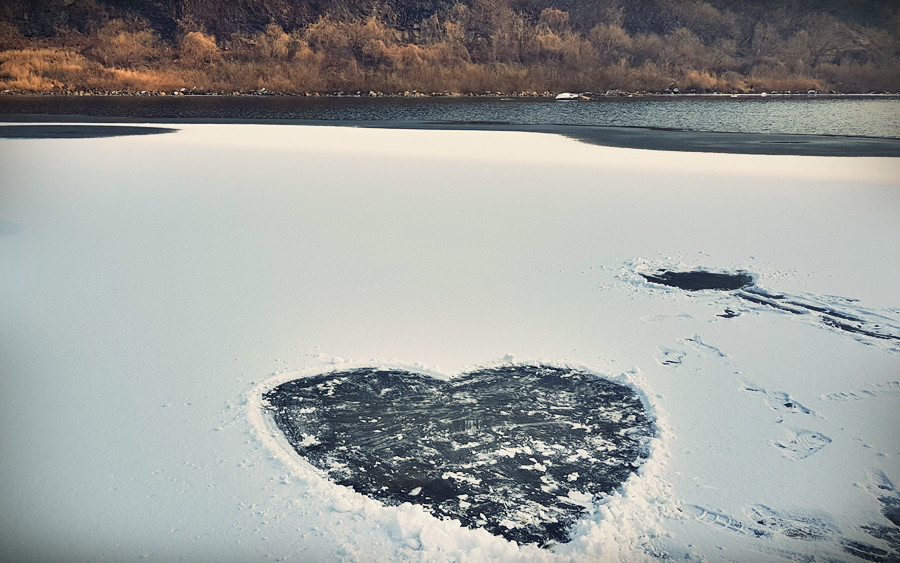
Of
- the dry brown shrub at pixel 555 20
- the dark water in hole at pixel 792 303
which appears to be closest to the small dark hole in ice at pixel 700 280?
the dark water in hole at pixel 792 303

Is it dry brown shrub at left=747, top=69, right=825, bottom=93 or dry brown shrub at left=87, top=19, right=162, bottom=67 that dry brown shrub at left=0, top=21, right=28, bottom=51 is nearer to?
dry brown shrub at left=87, top=19, right=162, bottom=67

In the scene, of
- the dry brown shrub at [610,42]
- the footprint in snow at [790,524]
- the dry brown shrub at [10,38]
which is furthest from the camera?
the dry brown shrub at [610,42]

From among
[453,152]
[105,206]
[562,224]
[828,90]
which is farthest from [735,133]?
[828,90]

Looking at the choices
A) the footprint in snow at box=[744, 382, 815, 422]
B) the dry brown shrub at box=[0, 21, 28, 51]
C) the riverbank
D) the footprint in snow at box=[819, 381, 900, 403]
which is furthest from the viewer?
the dry brown shrub at box=[0, 21, 28, 51]

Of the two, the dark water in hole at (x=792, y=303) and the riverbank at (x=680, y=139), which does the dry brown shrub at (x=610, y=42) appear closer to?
the riverbank at (x=680, y=139)

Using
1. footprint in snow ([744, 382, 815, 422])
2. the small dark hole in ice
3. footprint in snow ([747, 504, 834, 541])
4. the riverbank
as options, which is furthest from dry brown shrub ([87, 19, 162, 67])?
footprint in snow ([747, 504, 834, 541])

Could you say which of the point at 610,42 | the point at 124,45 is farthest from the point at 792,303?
the point at 124,45

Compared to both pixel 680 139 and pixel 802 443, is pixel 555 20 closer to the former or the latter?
pixel 680 139
